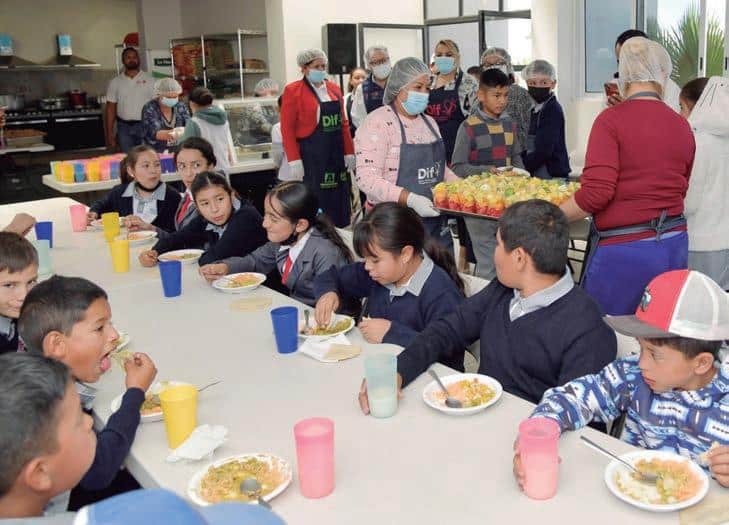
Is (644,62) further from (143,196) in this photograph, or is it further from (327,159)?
(327,159)

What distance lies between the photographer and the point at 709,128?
11.5 ft

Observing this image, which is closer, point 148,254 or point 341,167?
point 148,254

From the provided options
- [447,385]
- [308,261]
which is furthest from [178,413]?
[308,261]

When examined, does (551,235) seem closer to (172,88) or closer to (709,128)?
(709,128)

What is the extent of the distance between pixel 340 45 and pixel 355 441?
29.1ft

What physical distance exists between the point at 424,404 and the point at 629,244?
159 cm

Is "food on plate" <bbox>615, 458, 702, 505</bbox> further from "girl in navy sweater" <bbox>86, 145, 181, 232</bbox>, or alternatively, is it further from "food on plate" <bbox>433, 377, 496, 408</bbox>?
"girl in navy sweater" <bbox>86, 145, 181, 232</bbox>

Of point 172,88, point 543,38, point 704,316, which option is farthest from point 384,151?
point 543,38

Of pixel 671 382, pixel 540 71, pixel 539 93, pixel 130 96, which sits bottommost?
pixel 671 382

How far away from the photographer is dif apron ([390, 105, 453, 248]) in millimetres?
4004

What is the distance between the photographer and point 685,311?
1.69 m

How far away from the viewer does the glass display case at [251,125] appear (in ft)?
22.5

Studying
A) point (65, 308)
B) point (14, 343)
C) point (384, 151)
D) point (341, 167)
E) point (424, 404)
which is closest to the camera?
point (424, 404)

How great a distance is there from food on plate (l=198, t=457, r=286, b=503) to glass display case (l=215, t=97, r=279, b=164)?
17.6ft
